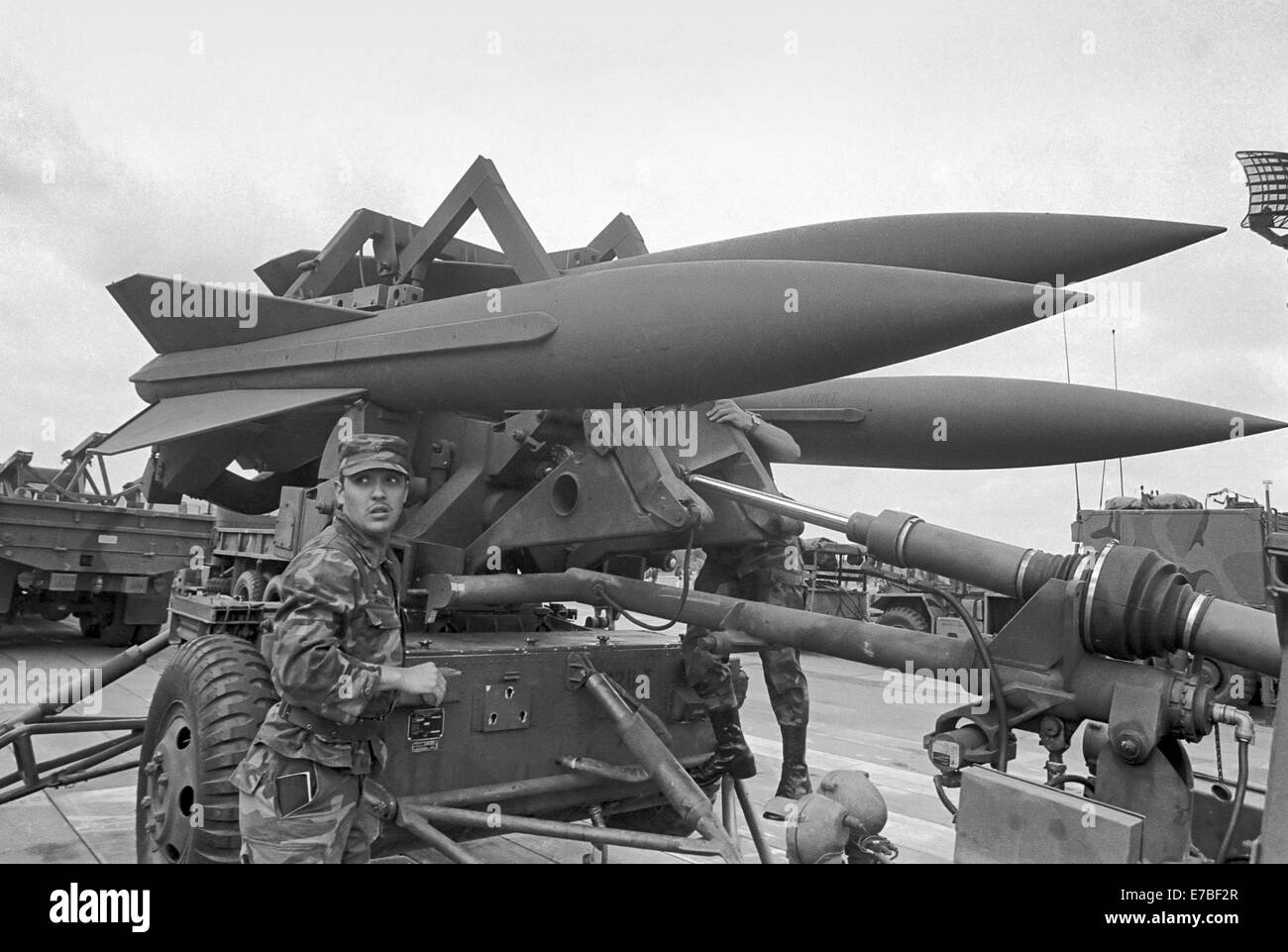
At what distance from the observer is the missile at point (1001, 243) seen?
3.89 metres

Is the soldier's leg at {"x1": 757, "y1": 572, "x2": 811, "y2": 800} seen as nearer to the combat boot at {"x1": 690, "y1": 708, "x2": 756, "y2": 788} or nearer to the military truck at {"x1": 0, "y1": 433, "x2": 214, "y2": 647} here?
the combat boot at {"x1": 690, "y1": 708, "x2": 756, "y2": 788}

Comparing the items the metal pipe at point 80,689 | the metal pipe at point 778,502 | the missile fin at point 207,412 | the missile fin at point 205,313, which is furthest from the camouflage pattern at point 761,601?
the metal pipe at point 80,689

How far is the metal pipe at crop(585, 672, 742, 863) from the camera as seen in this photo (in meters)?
3.50

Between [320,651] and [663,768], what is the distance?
1.41 meters

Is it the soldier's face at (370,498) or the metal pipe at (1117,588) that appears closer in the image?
the metal pipe at (1117,588)

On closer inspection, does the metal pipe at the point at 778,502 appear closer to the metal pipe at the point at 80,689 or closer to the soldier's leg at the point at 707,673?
the soldier's leg at the point at 707,673

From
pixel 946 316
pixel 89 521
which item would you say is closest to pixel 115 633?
pixel 89 521

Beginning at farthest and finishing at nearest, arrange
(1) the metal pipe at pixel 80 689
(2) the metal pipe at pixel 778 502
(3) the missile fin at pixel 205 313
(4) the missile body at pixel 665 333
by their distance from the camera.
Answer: (1) the metal pipe at pixel 80 689 → (3) the missile fin at pixel 205 313 → (2) the metal pipe at pixel 778 502 → (4) the missile body at pixel 665 333

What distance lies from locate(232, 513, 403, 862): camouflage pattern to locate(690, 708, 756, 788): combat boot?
1817 mm
